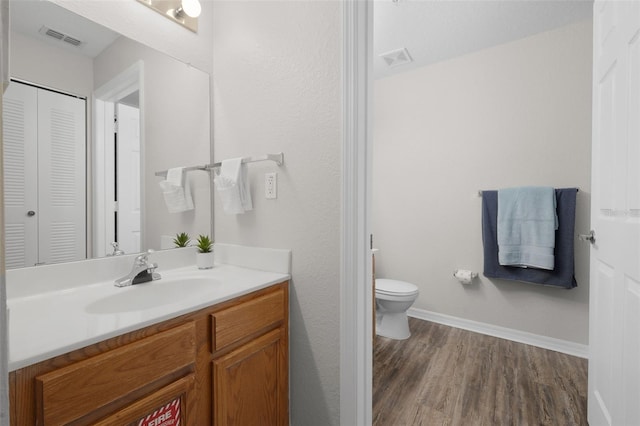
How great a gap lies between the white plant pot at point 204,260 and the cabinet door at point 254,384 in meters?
0.48

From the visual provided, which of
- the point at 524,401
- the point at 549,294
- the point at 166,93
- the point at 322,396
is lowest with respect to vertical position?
the point at 524,401

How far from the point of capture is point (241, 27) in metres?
1.50

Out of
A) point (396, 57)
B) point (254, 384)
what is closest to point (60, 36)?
point (254, 384)

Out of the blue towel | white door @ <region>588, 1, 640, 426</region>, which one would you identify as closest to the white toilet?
the blue towel

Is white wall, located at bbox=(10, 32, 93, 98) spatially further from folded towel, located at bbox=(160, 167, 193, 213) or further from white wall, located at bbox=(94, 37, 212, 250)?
folded towel, located at bbox=(160, 167, 193, 213)

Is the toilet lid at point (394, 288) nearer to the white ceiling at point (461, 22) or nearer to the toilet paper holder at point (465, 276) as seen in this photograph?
the toilet paper holder at point (465, 276)

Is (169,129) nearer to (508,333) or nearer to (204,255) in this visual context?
(204,255)

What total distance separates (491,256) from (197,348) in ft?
7.46

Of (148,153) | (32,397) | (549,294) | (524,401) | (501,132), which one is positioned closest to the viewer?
(32,397)

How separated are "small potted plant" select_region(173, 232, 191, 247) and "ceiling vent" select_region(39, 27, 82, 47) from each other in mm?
877

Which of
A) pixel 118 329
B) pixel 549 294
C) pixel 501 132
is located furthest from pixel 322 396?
pixel 501 132

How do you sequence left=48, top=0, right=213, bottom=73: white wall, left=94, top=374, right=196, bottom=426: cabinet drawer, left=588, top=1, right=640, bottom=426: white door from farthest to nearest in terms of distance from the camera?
left=48, top=0, right=213, bottom=73: white wall < left=588, top=1, right=640, bottom=426: white door < left=94, top=374, right=196, bottom=426: cabinet drawer

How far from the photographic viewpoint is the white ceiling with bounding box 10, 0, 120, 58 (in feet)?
3.37

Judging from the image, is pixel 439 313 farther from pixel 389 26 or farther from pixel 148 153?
pixel 148 153
